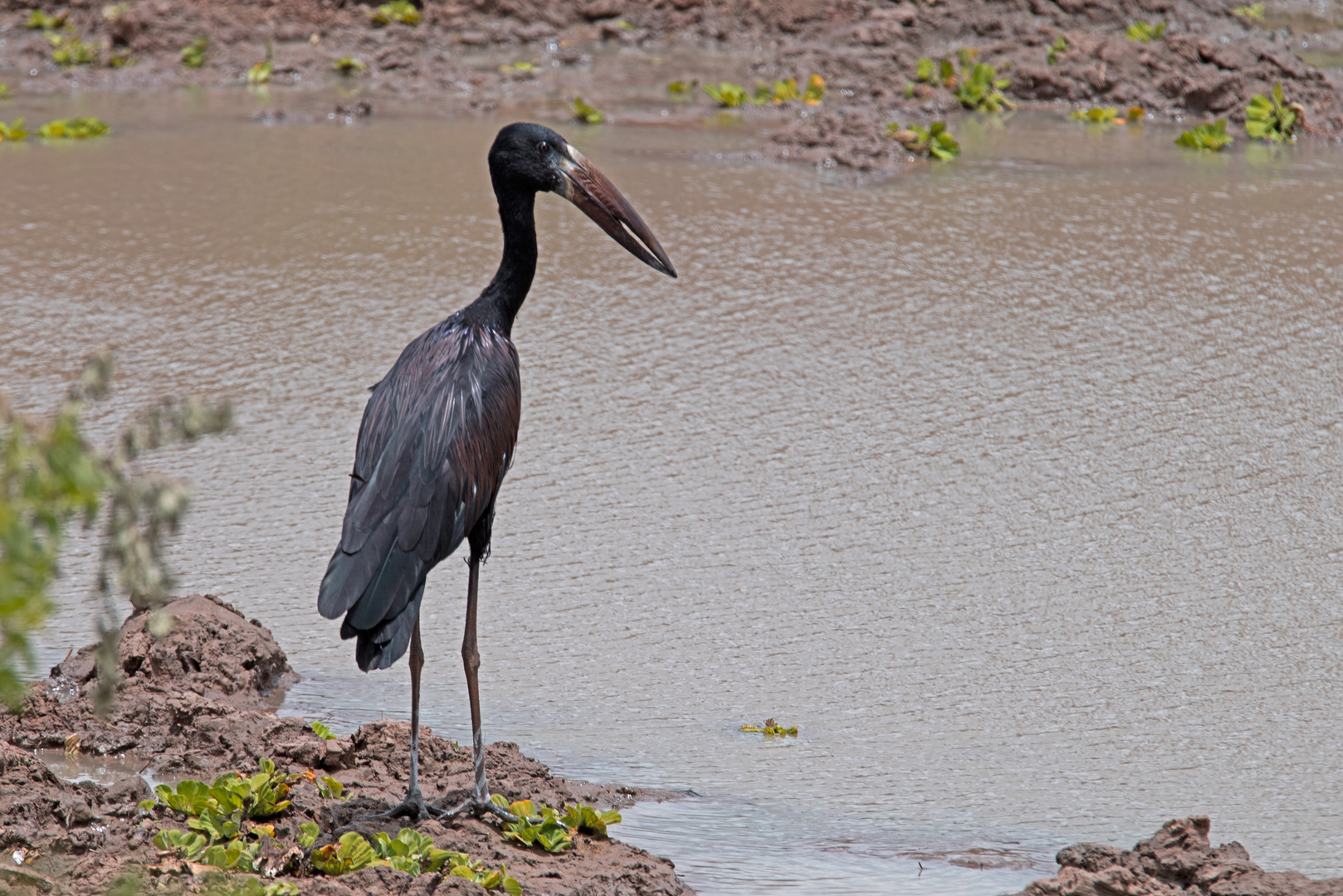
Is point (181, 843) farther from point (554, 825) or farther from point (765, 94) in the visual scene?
point (765, 94)

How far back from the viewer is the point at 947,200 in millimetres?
8836

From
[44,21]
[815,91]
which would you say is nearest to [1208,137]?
[815,91]

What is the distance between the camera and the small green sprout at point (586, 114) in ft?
35.1

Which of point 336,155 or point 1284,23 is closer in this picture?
point 336,155

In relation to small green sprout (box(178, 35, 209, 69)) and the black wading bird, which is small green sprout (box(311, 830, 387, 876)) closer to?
the black wading bird

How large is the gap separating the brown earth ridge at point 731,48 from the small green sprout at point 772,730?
24.2ft

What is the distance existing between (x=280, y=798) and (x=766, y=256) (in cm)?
506

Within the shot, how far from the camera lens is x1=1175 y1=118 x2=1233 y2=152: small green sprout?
10.1m

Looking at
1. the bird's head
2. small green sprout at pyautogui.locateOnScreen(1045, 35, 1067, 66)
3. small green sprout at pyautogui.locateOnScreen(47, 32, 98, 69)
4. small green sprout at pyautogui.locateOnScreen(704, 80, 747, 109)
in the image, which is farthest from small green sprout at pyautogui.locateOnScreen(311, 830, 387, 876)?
small green sprout at pyautogui.locateOnScreen(47, 32, 98, 69)

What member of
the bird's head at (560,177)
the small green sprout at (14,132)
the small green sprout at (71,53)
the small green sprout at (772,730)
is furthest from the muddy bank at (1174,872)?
the small green sprout at (71,53)

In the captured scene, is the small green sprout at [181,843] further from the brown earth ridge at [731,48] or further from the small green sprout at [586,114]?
the brown earth ridge at [731,48]

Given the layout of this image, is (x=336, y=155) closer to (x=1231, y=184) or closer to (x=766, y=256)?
(x=766, y=256)

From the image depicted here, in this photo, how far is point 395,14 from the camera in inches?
501

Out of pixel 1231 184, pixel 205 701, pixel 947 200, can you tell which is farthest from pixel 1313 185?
pixel 205 701
